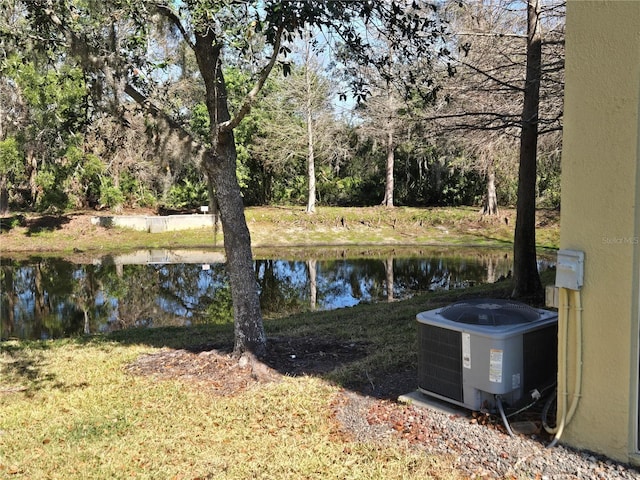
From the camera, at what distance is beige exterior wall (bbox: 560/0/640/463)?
3768mm

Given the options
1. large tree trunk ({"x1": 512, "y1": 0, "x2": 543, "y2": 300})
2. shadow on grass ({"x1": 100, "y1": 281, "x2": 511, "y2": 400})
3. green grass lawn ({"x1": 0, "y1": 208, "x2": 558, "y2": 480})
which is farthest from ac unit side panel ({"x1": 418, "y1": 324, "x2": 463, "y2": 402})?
large tree trunk ({"x1": 512, "y1": 0, "x2": 543, "y2": 300})

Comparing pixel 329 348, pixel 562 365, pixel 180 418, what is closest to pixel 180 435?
pixel 180 418

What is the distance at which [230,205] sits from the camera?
6.52m

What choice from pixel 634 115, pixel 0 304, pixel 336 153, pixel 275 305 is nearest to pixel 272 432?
pixel 634 115

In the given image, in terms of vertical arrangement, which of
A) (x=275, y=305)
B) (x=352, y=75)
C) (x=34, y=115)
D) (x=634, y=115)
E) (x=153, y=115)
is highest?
(x=34, y=115)

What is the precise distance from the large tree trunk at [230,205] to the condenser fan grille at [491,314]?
249 centimetres

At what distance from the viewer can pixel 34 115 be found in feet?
78.8

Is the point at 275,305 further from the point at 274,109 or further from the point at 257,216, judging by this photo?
the point at 274,109

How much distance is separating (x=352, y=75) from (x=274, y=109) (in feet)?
80.4

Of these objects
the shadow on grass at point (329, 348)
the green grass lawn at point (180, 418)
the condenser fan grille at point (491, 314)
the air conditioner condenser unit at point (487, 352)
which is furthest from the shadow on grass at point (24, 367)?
the condenser fan grille at point (491, 314)

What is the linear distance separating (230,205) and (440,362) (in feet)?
9.82

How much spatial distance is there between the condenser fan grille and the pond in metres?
8.63

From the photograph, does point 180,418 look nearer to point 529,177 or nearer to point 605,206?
point 605,206

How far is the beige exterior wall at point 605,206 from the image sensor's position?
377cm
